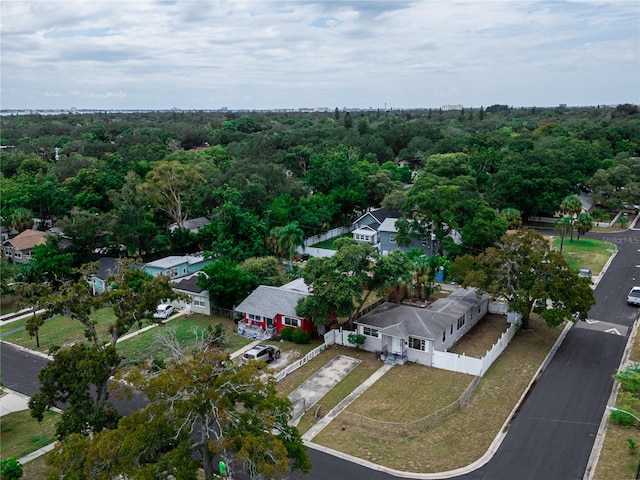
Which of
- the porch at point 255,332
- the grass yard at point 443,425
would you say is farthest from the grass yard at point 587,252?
the porch at point 255,332

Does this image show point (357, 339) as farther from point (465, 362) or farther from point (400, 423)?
point (400, 423)

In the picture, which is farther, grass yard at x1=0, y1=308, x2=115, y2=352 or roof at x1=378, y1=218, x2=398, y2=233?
roof at x1=378, y1=218, x2=398, y2=233

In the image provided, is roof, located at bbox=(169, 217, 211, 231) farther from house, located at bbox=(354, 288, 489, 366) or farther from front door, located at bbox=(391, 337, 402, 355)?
front door, located at bbox=(391, 337, 402, 355)

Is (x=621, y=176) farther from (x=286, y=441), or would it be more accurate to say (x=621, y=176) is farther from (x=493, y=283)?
(x=286, y=441)

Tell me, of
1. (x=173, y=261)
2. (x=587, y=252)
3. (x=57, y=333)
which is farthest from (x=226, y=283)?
(x=587, y=252)

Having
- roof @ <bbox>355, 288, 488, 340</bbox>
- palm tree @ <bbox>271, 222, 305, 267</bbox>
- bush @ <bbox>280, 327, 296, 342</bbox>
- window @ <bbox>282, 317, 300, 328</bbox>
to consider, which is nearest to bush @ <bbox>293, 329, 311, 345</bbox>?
bush @ <bbox>280, 327, 296, 342</bbox>

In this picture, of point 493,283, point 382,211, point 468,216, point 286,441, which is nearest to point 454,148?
point 382,211
